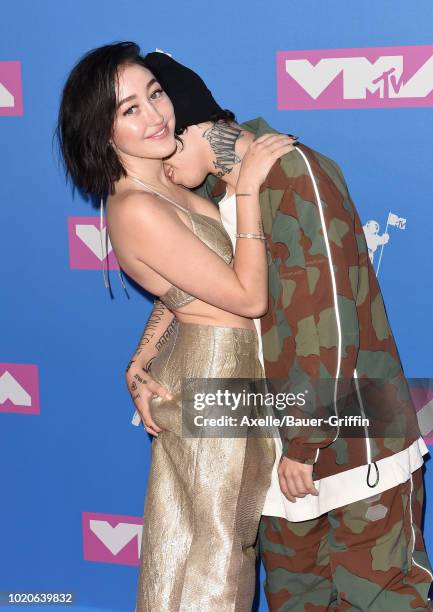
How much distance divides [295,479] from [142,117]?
2.63 ft

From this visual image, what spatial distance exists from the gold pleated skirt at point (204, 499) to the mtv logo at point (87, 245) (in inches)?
19.8

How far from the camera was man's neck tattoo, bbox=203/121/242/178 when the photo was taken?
1870 millimetres

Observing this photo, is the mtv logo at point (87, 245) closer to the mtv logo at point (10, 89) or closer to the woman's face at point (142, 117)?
the mtv logo at point (10, 89)

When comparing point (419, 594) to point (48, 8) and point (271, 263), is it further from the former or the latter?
point (48, 8)

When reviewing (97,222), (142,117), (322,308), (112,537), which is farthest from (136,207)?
(112,537)

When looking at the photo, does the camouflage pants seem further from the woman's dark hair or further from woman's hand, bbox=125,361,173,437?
the woman's dark hair

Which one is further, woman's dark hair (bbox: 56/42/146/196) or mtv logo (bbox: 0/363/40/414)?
mtv logo (bbox: 0/363/40/414)

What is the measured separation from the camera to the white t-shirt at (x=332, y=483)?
6.11ft

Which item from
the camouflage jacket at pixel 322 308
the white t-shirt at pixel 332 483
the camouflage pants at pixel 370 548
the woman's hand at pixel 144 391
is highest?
the camouflage jacket at pixel 322 308

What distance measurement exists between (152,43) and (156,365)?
77cm

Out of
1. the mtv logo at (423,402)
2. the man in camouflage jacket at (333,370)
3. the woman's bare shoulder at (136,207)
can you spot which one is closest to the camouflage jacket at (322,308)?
the man in camouflage jacket at (333,370)

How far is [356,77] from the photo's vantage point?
2021 mm

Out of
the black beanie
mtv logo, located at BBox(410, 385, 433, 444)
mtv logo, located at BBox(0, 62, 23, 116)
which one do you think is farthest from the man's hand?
mtv logo, located at BBox(0, 62, 23, 116)

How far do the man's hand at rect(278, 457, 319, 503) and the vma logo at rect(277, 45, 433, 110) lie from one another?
82cm
